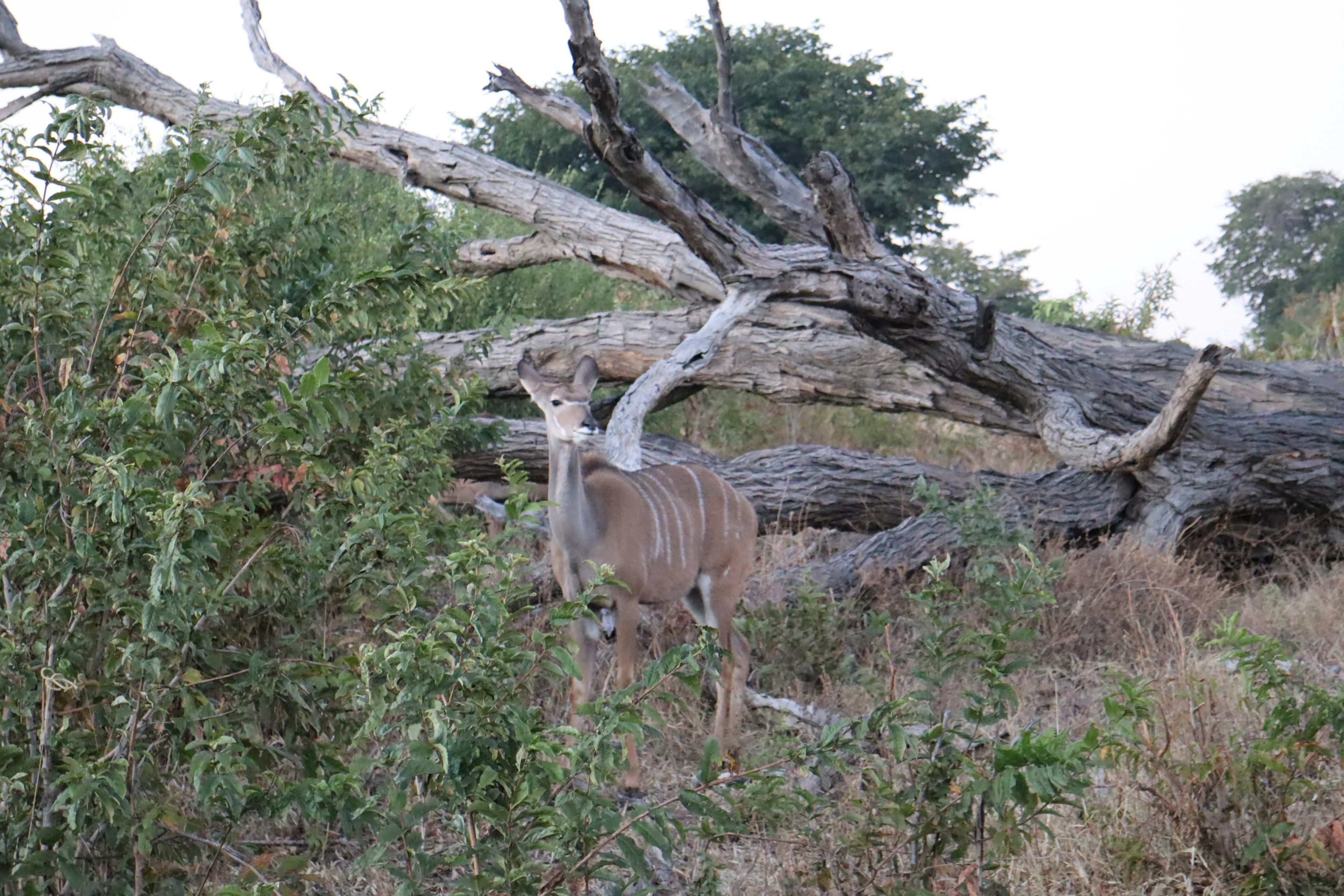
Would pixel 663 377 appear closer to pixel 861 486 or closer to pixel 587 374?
pixel 587 374

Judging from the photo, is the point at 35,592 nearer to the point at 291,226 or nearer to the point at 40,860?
the point at 40,860

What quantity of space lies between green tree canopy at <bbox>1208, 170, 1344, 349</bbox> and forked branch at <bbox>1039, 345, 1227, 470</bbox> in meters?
12.6

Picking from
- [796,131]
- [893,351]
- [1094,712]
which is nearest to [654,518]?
[1094,712]

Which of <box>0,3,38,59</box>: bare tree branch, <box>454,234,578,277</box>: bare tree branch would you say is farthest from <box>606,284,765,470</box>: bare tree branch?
<box>0,3,38,59</box>: bare tree branch

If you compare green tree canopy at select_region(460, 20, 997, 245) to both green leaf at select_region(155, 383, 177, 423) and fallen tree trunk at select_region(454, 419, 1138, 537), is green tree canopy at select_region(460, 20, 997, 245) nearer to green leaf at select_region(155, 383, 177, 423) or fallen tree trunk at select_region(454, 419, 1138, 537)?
fallen tree trunk at select_region(454, 419, 1138, 537)

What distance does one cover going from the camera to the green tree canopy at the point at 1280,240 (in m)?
18.0

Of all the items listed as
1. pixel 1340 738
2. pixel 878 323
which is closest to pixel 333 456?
pixel 1340 738

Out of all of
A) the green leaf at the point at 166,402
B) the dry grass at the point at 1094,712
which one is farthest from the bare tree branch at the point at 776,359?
the green leaf at the point at 166,402

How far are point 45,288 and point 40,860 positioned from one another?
44.9 inches

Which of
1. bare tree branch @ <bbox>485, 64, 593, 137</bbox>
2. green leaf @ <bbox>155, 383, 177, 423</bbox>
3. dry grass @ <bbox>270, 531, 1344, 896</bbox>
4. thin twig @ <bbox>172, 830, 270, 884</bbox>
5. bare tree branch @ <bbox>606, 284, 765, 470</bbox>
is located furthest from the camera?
bare tree branch @ <bbox>606, 284, 765, 470</bbox>

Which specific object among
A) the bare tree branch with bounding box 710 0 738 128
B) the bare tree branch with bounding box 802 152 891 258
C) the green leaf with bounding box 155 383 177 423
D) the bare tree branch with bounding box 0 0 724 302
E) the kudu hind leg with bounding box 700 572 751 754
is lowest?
the kudu hind leg with bounding box 700 572 751 754

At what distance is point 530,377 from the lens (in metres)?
4.78

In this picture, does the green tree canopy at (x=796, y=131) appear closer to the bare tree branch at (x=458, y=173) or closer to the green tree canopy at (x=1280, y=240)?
the green tree canopy at (x=1280, y=240)

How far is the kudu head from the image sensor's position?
15.1ft
